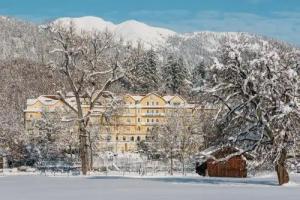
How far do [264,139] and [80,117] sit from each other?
680 inches

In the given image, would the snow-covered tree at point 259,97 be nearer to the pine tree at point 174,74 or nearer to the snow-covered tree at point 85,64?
the snow-covered tree at point 85,64

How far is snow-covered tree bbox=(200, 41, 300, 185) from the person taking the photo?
101 feet

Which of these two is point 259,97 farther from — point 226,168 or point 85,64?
point 226,168

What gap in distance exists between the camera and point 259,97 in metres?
31.0

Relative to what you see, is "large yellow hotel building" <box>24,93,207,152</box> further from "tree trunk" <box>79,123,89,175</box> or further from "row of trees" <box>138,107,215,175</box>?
"tree trunk" <box>79,123,89,175</box>

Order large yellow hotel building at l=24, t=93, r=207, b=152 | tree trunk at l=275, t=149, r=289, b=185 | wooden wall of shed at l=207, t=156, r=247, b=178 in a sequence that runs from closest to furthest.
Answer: tree trunk at l=275, t=149, r=289, b=185, wooden wall of shed at l=207, t=156, r=247, b=178, large yellow hotel building at l=24, t=93, r=207, b=152

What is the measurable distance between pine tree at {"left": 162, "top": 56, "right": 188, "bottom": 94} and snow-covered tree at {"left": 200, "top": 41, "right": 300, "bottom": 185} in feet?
335

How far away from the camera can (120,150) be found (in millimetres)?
127812

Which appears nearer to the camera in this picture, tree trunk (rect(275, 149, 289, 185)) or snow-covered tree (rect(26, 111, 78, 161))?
tree trunk (rect(275, 149, 289, 185))

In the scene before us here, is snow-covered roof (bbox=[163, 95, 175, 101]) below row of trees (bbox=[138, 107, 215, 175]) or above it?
above

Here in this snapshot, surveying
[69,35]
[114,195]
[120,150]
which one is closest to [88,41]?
[69,35]

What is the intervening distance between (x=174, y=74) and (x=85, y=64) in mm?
93281

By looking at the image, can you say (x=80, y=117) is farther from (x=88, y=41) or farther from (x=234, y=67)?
(x=234, y=67)

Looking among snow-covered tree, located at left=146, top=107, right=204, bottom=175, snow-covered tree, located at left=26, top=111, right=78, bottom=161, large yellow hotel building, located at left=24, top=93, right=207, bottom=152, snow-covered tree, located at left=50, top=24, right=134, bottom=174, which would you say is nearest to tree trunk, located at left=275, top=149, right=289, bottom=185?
snow-covered tree, located at left=50, top=24, right=134, bottom=174
